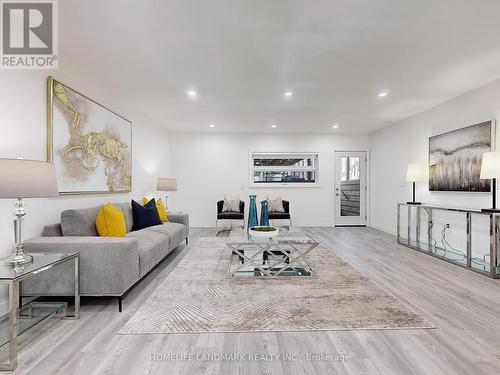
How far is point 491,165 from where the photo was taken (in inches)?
119

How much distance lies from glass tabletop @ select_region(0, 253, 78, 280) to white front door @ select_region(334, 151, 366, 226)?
6.11 meters

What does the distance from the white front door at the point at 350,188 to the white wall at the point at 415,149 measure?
287 mm

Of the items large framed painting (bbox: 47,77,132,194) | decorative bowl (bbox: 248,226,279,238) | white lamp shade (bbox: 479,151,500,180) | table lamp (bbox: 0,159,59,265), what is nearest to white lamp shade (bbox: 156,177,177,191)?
large framed painting (bbox: 47,77,132,194)

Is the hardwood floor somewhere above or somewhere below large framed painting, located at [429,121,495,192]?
below

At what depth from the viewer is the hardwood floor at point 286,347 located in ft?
5.05

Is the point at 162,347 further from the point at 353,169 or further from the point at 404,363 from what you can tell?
the point at 353,169

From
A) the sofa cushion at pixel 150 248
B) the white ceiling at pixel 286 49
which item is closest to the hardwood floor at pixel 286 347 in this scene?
the sofa cushion at pixel 150 248

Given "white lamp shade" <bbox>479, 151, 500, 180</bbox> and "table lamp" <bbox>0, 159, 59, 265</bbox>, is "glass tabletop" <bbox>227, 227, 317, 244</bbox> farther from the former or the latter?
"white lamp shade" <bbox>479, 151, 500, 180</bbox>

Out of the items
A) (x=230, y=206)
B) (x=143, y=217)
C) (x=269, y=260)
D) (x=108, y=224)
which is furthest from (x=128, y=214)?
(x=230, y=206)

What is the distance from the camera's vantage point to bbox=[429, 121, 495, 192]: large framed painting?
11.6 ft

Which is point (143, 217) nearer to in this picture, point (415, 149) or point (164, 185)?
point (164, 185)

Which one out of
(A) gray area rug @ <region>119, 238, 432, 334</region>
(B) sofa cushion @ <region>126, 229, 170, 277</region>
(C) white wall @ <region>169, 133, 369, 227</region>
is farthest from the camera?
(C) white wall @ <region>169, 133, 369, 227</region>

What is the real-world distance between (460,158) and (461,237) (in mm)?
1225

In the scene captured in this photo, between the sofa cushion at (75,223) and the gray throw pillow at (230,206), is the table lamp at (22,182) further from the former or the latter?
the gray throw pillow at (230,206)
